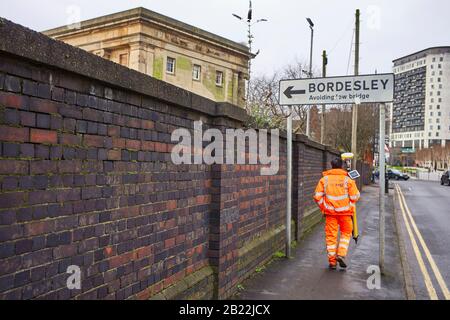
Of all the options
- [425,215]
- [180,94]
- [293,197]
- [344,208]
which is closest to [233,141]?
[180,94]

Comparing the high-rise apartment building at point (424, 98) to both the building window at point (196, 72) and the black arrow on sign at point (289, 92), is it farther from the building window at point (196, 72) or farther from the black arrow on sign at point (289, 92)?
the black arrow on sign at point (289, 92)

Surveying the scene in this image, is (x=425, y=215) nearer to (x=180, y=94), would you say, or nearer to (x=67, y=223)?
(x=180, y=94)

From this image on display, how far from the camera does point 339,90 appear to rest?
648 centimetres

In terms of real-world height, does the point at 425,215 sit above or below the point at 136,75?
below

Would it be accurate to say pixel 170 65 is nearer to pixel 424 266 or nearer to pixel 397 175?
pixel 424 266

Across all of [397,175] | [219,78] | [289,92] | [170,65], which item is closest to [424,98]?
[397,175]

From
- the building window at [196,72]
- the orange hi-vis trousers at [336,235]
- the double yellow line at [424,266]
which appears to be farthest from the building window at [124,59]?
the orange hi-vis trousers at [336,235]

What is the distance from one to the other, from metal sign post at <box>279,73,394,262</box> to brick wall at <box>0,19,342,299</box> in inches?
89.3

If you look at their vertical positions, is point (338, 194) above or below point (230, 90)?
below

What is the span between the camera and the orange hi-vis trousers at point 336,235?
20.1 ft

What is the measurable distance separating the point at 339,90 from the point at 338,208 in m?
1.88
